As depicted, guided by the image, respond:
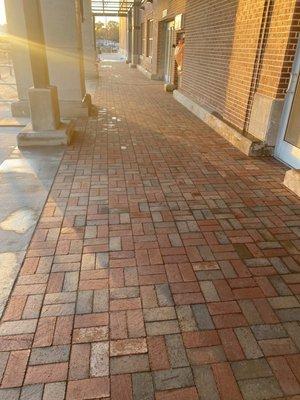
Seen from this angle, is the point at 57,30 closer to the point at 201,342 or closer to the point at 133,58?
A: the point at 201,342

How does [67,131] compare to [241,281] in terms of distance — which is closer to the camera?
[241,281]

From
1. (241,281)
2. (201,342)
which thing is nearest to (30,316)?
(201,342)

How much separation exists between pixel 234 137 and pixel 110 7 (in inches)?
1138

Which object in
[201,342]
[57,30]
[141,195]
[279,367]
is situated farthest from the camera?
[57,30]

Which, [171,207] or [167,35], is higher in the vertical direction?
[167,35]

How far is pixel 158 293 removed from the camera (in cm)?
262

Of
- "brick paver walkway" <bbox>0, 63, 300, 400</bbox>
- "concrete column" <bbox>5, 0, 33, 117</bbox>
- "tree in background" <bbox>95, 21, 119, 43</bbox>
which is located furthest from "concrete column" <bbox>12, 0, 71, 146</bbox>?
"tree in background" <bbox>95, 21, 119, 43</bbox>

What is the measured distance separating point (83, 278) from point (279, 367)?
63.4 inches

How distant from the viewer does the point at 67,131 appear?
21.0 feet

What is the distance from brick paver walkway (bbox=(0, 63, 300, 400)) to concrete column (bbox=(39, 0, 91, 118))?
171 inches

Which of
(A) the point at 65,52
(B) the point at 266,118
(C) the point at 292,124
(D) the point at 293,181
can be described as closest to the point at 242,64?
(B) the point at 266,118

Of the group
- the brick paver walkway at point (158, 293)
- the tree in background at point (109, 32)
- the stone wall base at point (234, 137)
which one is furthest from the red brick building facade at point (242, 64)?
the tree in background at point (109, 32)

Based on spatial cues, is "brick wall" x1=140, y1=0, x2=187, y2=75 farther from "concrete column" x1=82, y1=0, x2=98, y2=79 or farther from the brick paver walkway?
the brick paver walkway

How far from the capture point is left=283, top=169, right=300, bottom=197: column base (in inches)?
173
